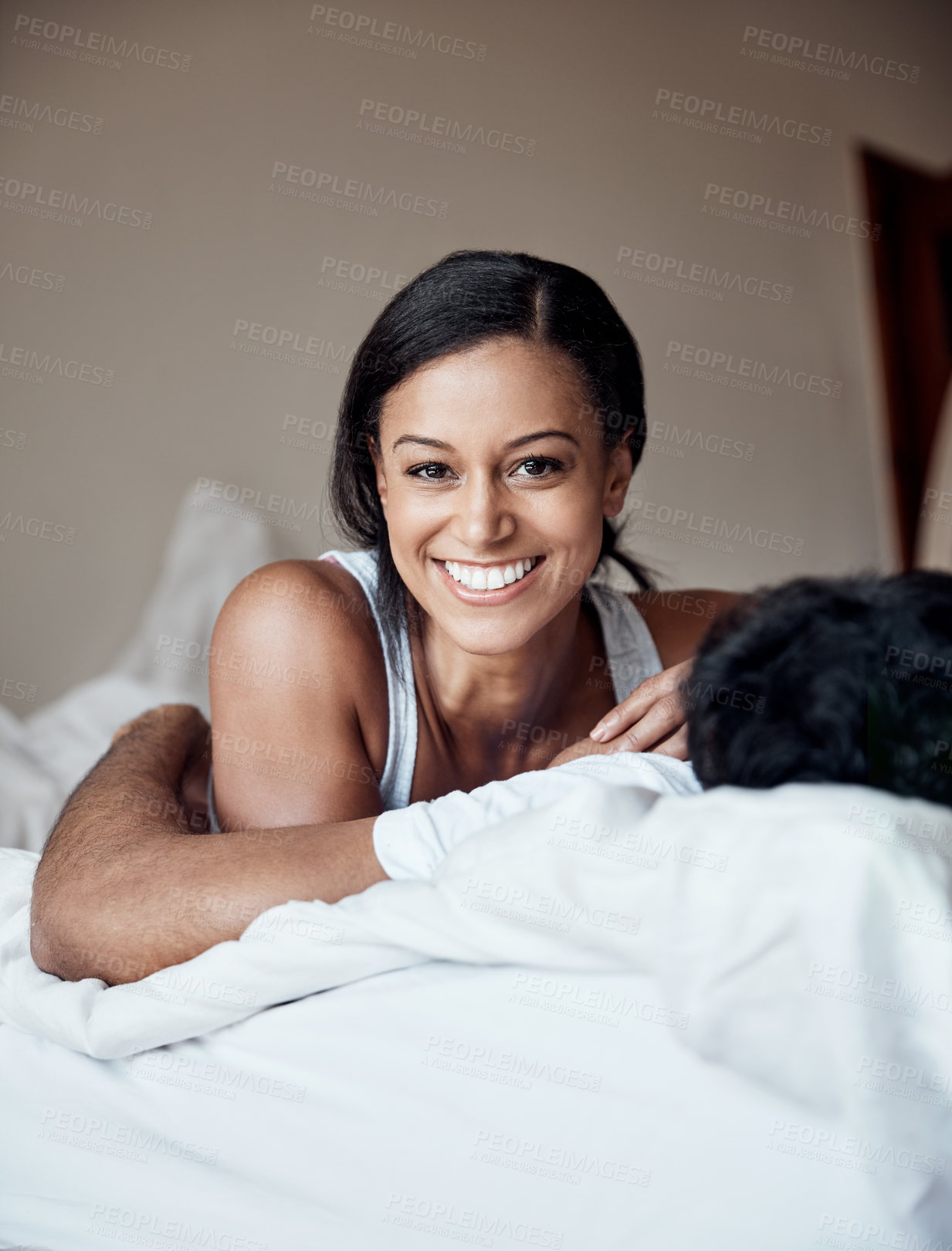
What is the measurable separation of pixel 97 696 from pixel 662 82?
230 centimetres

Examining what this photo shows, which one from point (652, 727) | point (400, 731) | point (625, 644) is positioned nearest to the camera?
point (652, 727)

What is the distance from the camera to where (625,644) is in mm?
1547

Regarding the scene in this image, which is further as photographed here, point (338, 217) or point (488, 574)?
point (338, 217)

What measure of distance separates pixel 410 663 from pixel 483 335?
0.45 m

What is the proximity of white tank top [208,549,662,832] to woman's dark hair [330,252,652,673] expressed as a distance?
27 millimetres

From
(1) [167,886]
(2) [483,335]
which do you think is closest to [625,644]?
(2) [483,335]

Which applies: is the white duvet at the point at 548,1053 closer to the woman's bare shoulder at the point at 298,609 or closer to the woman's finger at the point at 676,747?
the woman's finger at the point at 676,747

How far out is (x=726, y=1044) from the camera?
662 mm

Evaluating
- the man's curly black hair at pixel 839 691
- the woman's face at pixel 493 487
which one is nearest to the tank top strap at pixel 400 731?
the woman's face at pixel 493 487

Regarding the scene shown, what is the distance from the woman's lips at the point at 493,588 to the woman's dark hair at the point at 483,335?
0.16m

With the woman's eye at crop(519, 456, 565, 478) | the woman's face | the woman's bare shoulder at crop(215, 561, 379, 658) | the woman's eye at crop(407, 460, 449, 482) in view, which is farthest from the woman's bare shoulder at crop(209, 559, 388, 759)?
the woman's eye at crop(519, 456, 565, 478)

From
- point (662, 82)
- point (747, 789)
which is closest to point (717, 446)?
point (662, 82)

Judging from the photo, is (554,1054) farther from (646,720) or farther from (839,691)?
(646,720)

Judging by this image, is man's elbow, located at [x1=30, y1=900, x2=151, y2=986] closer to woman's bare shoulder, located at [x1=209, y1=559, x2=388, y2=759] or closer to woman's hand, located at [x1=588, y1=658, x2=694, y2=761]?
woman's bare shoulder, located at [x1=209, y1=559, x2=388, y2=759]
